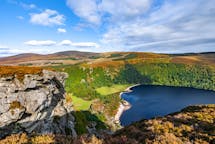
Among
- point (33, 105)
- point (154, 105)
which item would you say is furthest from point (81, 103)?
point (33, 105)

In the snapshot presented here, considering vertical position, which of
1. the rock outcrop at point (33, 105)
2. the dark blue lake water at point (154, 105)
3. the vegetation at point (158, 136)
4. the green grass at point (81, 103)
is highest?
the vegetation at point (158, 136)

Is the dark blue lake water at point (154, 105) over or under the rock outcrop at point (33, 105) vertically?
under

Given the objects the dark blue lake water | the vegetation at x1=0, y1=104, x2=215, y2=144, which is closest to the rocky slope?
the vegetation at x1=0, y1=104, x2=215, y2=144

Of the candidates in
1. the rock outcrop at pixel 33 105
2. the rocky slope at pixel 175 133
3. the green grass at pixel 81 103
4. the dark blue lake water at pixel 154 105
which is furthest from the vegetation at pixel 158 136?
the green grass at pixel 81 103

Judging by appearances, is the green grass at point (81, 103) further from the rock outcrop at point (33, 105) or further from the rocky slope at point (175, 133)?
the rocky slope at point (175, 133)

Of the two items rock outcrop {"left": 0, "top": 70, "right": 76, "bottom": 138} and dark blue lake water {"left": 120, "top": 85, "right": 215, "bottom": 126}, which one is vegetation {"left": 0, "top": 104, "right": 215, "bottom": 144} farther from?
dark blue lake water {"left": 120, "top": 85, "right": 215, "bottom": 126}

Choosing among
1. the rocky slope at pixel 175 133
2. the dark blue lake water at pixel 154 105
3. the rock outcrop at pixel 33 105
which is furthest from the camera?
the dark blue lake water at pixel 154 105

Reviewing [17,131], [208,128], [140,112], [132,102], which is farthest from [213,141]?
[132,102]

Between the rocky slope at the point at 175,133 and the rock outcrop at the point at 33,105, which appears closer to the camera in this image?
the rocky slope at the point at 175,133

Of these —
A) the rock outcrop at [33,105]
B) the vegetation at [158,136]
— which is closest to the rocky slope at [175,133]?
the vegetation at [158,136]

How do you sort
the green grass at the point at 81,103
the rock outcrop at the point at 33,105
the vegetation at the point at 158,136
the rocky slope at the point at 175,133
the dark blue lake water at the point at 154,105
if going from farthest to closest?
the green grass at the point at 81,103 < the dark blue lake water at the point at 154,105 < the rock outcrop at the point at 33,105 < the rocky slope at the point at 175,133 < the vegetation at the point at 158,136

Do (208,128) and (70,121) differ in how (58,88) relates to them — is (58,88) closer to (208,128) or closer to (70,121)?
(70,121)

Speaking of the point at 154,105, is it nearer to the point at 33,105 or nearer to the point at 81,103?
the point at 81,103
